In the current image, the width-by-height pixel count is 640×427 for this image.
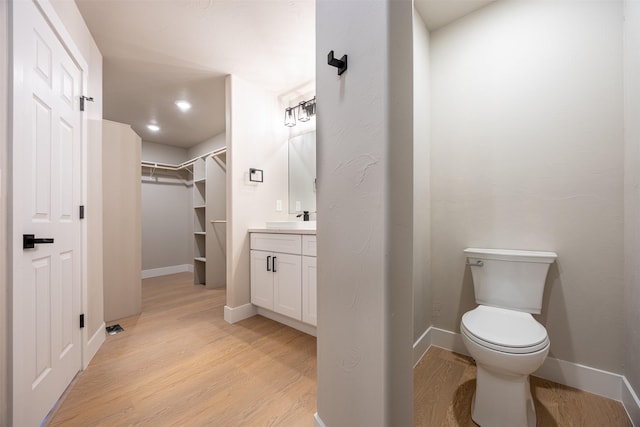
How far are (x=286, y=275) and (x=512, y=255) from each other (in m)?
1.61

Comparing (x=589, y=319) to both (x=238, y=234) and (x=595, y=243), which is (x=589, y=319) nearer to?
(x=595, y=243)

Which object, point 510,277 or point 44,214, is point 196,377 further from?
point 510,277

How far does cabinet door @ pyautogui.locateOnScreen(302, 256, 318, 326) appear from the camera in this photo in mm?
1950

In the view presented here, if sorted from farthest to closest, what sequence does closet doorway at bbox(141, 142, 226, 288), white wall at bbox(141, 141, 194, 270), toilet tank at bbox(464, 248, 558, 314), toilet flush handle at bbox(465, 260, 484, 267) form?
1. white wall at bbox(141, 141, 194, 270)
2. closet doorway at bbox(141, 142, 226, 288)
3. toilet flush handle at bbox(465, 260, 484, 267)
4. toilet tank at bbox(464, 248, 558, 314)

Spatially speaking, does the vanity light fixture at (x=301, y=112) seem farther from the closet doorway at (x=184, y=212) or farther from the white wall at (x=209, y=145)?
the white wall at (x=209, y=145)

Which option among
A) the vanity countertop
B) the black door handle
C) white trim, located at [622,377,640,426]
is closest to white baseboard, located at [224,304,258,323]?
the vanity countertop

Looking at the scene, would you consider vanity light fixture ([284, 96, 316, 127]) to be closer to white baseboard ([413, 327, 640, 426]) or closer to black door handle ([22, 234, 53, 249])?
black door handle ([22, 234, 53, 249])

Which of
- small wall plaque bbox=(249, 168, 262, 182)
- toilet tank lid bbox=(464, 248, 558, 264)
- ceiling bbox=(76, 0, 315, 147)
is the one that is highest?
ceiling bbox=(76, 0, 315, 147)

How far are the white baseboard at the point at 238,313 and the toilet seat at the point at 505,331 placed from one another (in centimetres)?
197

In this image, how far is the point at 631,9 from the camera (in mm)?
1253

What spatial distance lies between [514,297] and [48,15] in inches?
116

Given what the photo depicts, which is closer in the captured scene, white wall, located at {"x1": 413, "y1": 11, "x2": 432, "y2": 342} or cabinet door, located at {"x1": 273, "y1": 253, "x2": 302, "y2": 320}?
white wall, located at {"x1": 413, "y1": 11, "x2": 432, "y2": 342}

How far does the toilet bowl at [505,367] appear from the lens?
1.09m

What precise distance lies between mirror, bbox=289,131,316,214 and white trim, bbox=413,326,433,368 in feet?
4.93
